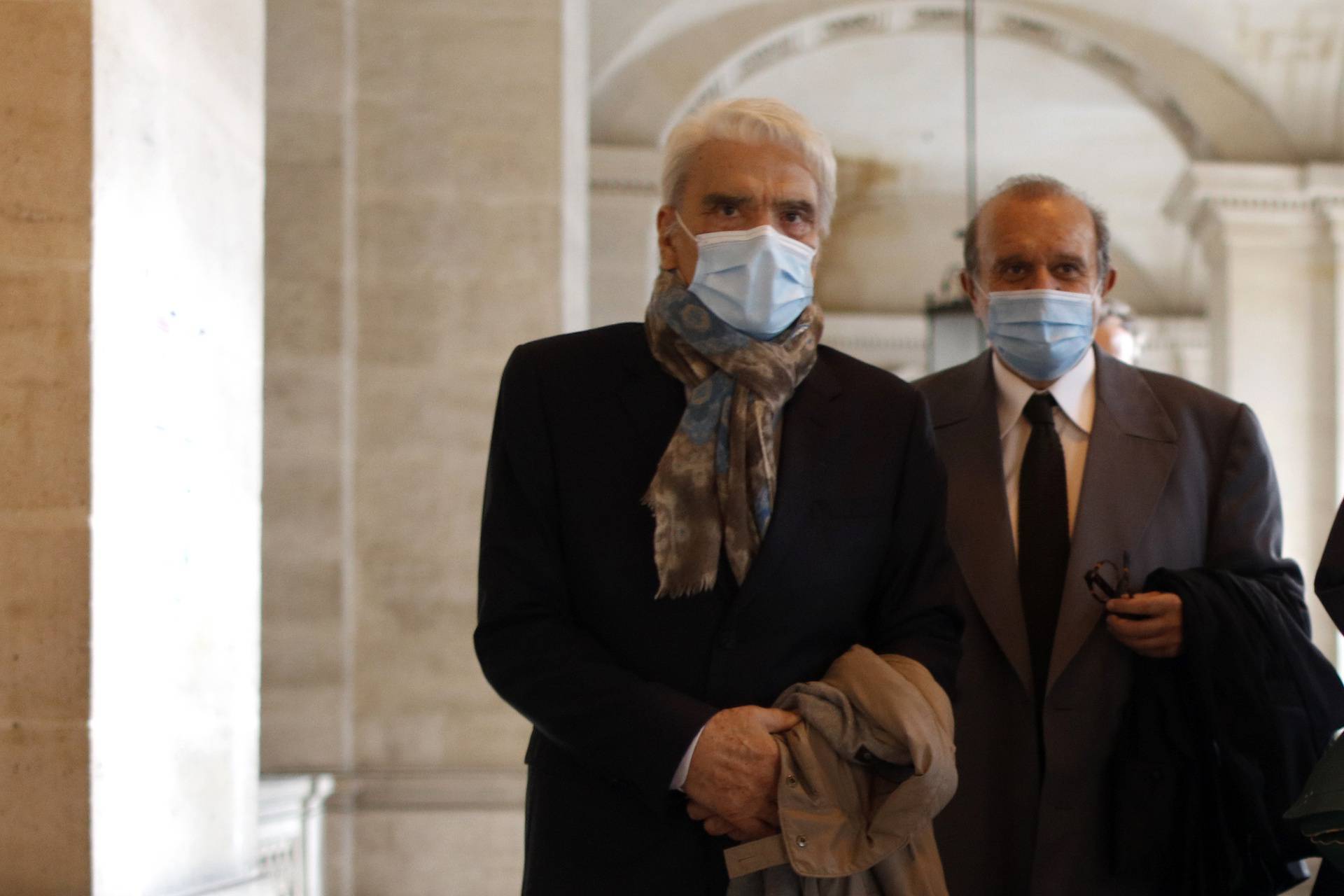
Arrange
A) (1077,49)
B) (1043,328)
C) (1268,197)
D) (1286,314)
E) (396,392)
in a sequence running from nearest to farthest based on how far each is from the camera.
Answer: (1043,328) → (396,392) → (1286,314) → (1268,197) → (1077,49)

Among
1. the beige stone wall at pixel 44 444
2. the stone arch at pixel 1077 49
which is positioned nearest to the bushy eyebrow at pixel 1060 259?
the beige stone wall at pixel 44 444

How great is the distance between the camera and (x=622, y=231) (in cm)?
1034

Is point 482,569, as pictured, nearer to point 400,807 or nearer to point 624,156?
point 400,807

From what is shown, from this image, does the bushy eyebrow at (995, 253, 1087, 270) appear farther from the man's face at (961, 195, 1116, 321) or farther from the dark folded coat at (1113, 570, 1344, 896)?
the dark folded coat at (1113, 570, 1344, 896)

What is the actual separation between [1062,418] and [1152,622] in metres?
0.50

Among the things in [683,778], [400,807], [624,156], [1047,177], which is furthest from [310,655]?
[624,156]

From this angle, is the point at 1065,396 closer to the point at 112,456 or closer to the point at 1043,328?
the point at 1043,328

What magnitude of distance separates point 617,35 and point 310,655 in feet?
19.5

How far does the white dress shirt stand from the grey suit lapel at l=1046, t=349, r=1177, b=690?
38 mm

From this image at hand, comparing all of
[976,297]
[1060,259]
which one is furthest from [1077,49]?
[1060,259]

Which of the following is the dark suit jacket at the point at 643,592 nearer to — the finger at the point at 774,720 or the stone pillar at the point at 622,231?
the finger at the point at 774,720

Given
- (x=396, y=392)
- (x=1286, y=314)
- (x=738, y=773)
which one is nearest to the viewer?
(x=738, y=773)

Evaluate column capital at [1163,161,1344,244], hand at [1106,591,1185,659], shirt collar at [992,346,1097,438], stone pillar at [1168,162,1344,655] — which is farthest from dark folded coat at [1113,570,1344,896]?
column capital at [1163,161,1344,244]

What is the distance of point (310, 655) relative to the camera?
5.95 meters
